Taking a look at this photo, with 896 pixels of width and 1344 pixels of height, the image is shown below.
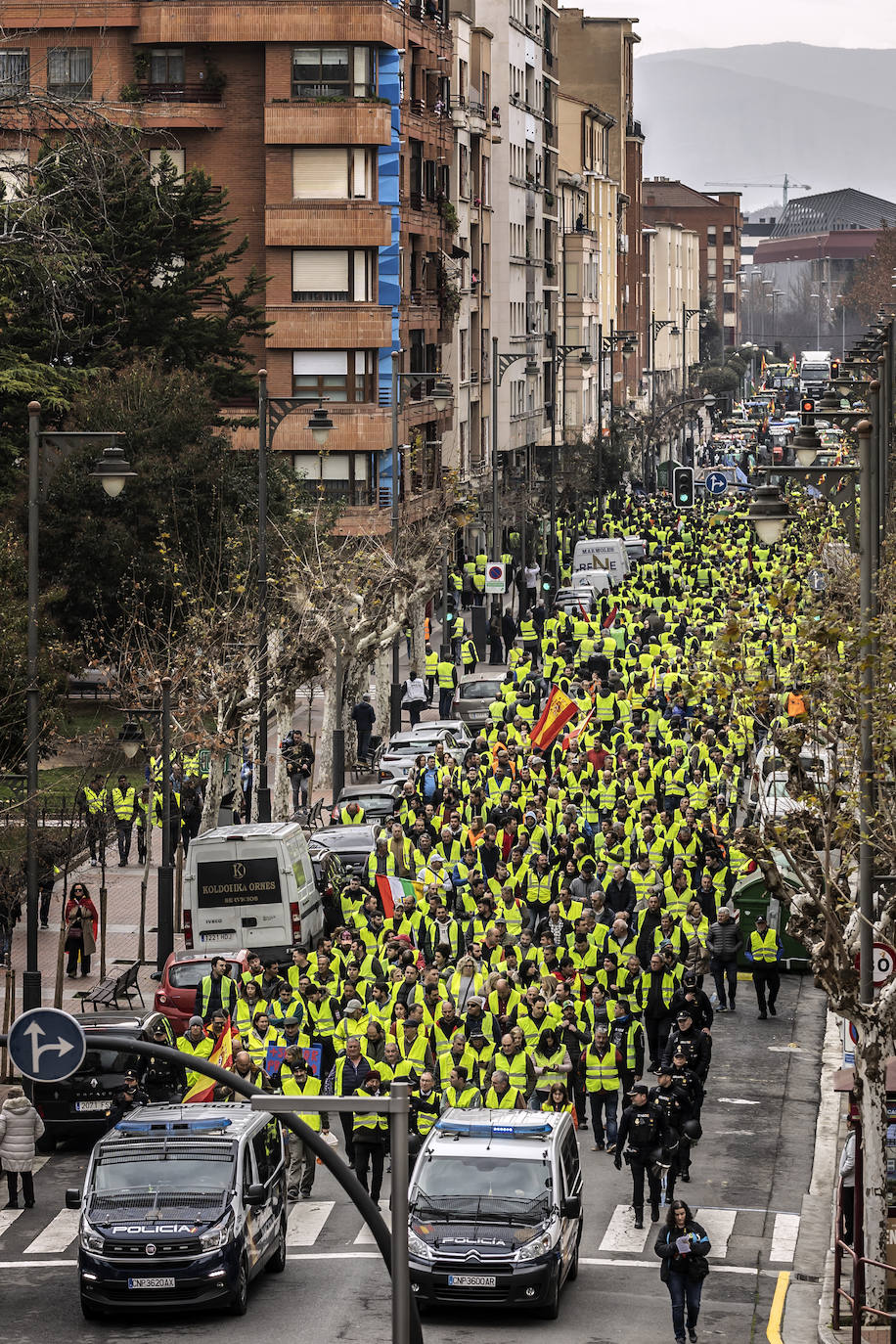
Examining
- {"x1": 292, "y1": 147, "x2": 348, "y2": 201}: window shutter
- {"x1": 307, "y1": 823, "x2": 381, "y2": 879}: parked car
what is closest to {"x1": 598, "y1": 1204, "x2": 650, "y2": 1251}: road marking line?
{"x1": 307, "y1": 823, "x2": 381, "y2": 879}: parked car

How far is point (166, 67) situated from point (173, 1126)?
154ft

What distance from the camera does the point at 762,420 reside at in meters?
164

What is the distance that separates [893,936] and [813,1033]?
8301mm

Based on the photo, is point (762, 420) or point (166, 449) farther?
point (762, 420)

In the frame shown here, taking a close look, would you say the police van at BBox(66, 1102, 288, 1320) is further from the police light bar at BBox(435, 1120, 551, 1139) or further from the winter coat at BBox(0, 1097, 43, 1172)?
the winter coat at BBox(0, 1097, 43, 1172)

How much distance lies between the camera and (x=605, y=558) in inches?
2904

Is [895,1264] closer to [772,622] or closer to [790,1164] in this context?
[790,1164]

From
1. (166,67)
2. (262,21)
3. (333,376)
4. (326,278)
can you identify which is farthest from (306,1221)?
(166,67)

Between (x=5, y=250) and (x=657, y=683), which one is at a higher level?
(x=5, y=250)

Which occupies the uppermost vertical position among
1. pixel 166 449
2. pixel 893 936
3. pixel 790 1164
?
pixel 166 449

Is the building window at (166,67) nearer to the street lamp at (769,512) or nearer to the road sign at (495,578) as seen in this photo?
the road sign at (495,578)

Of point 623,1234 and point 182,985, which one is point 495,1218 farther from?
point 182,985

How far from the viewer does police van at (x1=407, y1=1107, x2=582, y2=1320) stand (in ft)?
58.3

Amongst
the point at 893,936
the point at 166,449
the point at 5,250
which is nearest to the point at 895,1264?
the point at 893,936
